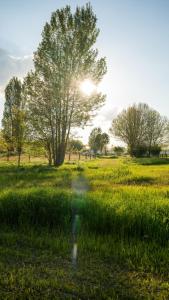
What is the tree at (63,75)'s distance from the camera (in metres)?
28.4

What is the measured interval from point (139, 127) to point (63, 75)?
135ft

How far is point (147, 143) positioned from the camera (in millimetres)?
69188

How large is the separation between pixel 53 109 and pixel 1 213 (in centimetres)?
2169

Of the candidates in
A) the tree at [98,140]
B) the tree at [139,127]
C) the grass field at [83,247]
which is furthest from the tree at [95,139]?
the grass field at [83,247]

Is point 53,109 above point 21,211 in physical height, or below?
above

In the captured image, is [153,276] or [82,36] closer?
[153,276]

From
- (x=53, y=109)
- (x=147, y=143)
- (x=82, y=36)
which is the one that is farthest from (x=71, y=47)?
(x=147, y=143)

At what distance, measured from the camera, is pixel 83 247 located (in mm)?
5695

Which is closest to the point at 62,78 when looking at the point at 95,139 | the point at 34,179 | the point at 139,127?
the point at 34,179

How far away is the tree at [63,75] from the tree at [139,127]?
37493mm

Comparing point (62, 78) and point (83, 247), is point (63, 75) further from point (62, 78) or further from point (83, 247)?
point (83, 247)

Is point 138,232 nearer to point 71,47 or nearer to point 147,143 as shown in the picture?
point 71,47

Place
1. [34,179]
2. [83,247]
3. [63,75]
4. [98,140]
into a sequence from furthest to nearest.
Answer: [98,140] → [63,75] → [34,179] → [83,247]

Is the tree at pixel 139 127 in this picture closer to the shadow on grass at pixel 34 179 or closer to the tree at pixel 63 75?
the tree at pixel 63 75
